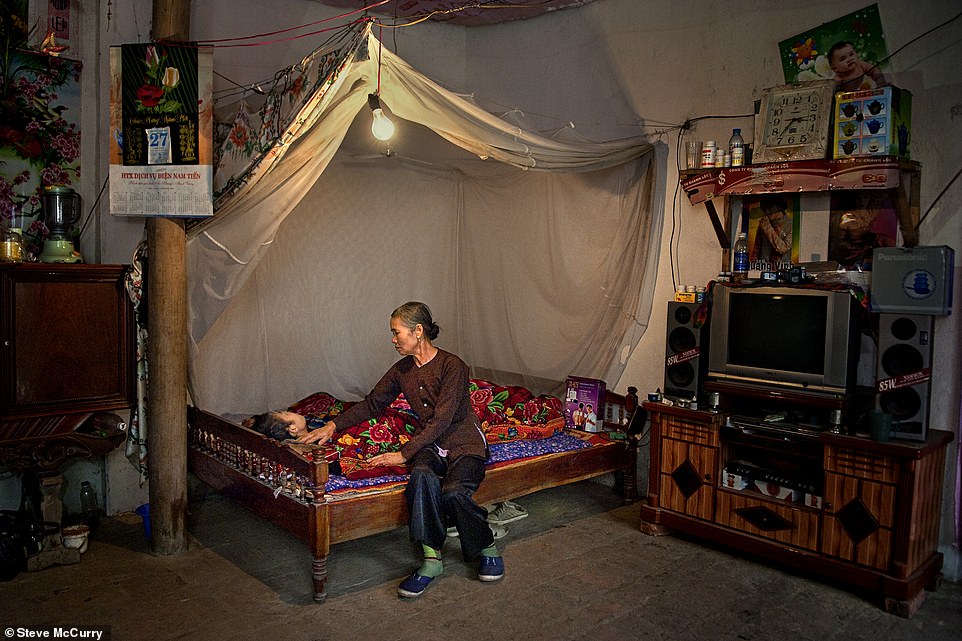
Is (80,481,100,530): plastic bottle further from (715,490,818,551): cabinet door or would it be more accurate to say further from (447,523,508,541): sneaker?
(715,490,818,551): cabinet door

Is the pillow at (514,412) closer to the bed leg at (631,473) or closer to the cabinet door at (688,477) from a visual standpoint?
the bed leg at (631,473)

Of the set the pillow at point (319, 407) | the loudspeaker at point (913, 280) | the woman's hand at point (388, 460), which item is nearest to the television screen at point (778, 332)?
the loudspeaker at point (913, 280)

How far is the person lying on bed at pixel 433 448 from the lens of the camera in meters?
3.53

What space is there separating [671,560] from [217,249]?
2.88m

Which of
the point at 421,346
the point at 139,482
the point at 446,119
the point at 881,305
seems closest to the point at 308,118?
the point at 446,119

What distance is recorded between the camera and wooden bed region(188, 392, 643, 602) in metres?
3.32

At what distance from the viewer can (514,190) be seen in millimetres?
5293

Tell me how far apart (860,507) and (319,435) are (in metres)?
2.66

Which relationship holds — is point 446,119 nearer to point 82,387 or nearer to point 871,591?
point 82,387

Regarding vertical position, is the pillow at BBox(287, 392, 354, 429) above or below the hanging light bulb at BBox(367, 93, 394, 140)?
below

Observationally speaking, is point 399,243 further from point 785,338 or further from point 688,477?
point 785,338

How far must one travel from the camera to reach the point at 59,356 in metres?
3.76

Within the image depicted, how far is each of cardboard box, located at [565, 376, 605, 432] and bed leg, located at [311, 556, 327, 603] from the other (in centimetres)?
213

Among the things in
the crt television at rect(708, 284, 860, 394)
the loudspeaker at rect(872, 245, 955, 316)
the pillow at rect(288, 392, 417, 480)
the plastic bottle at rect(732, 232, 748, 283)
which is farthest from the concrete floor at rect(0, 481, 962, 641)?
the plastic bottle at rect(732, 232, 748, 283)
